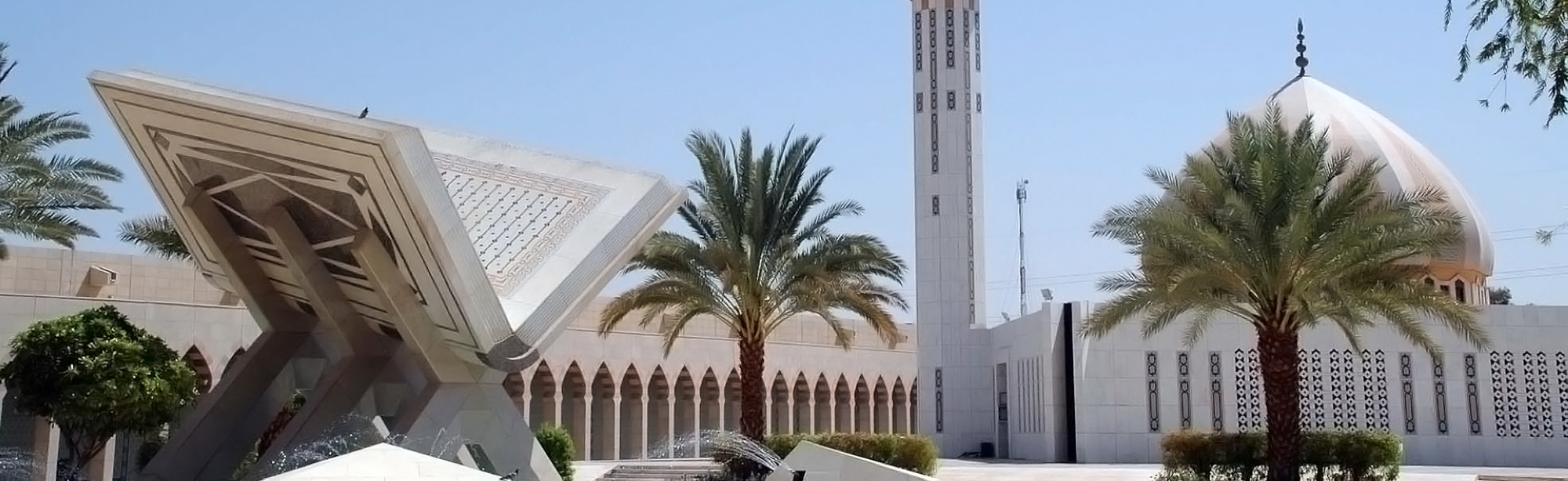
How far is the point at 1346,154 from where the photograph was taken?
65.0ft

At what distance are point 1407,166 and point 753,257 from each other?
17942 millimetres

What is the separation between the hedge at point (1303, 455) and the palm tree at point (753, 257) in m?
4.71

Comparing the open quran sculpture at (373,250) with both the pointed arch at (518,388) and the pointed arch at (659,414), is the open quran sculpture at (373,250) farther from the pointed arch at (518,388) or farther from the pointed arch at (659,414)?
the pointed arch at (659,414)

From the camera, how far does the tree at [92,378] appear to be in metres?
18.2

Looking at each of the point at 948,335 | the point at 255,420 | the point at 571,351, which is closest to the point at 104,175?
the point at 255,420

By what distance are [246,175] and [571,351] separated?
1833cm

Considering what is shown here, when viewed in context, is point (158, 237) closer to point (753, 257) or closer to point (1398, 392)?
point (753, 257)

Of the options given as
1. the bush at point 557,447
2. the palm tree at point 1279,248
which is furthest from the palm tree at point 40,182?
the palm tree at point 1279,248

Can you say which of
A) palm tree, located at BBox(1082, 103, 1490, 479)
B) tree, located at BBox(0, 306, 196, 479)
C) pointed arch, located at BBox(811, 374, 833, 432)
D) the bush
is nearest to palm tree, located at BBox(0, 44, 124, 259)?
tree, located at BBox(0, 306, 196, 479)

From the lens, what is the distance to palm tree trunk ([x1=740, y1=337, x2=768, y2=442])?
71.4 feet

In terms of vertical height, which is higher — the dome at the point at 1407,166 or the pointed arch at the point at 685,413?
the dome at the point at 1407,166

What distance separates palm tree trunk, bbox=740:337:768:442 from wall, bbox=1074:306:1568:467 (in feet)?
34.2

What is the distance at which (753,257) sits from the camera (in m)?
21.1

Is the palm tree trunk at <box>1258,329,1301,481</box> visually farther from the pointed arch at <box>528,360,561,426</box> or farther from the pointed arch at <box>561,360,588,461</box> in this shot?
the pointed arch at <box>561,360,588,461</box>
